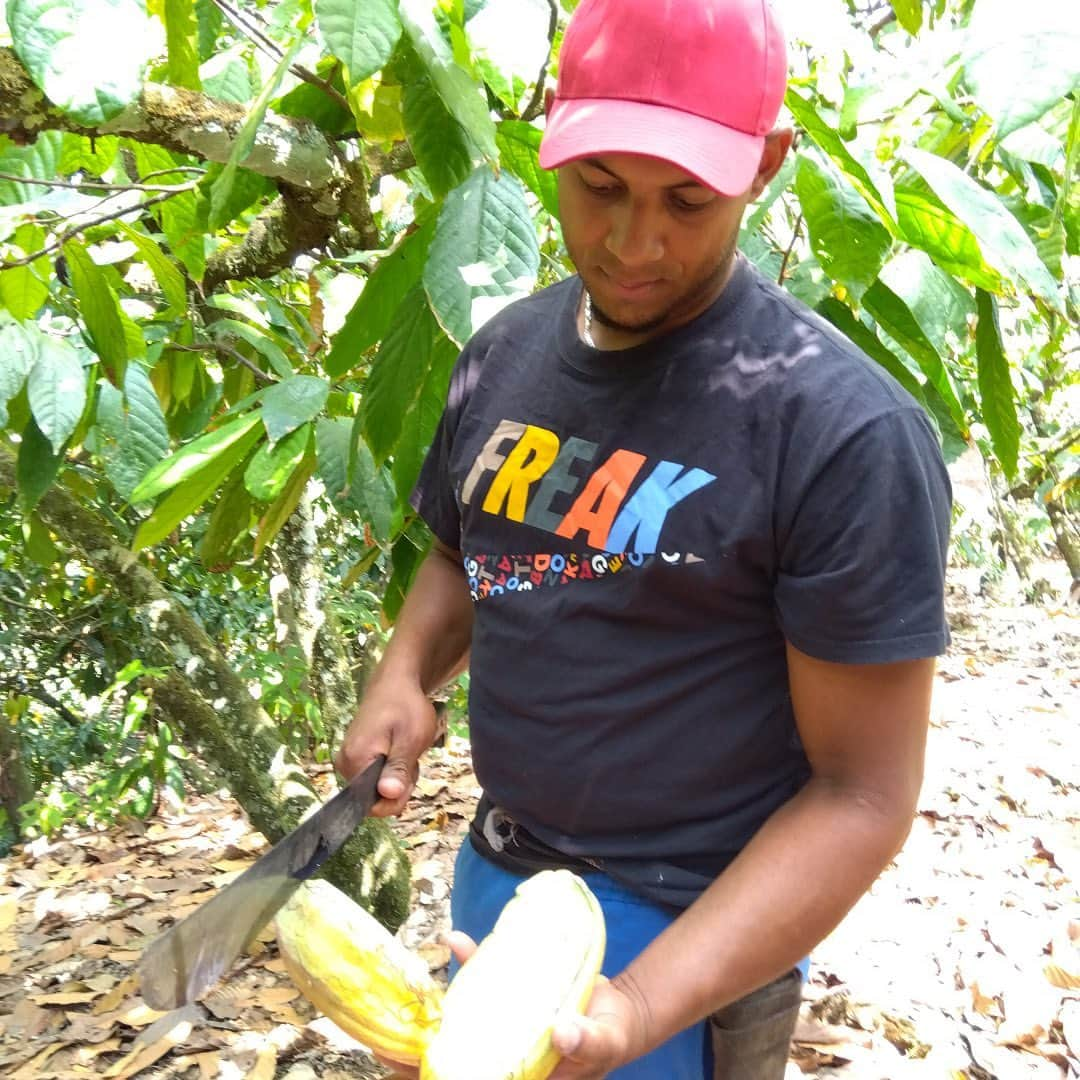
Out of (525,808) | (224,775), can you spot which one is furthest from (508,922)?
(224,775)

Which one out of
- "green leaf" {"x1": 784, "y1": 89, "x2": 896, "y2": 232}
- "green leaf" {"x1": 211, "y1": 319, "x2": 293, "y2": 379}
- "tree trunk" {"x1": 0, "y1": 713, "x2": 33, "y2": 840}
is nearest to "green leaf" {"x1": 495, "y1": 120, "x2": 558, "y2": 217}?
"green leaf" {"x1": 784, "y1": 89, "x2": 896, "y2": 232}

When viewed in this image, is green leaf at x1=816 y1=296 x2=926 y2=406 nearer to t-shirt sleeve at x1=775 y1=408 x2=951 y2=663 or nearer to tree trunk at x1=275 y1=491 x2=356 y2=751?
t-shirt sleeve at x1=775 y1=408 x2=951 y2=663

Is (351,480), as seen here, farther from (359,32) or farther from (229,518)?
(359,32)

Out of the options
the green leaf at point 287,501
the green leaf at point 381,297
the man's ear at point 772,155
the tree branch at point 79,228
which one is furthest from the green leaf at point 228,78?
the man's ear at point 772,155

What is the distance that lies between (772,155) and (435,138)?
0.29 m

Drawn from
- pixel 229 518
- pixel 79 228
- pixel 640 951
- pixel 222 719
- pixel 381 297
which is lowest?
pixel 222 719

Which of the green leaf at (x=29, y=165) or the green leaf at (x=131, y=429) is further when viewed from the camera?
the green leaf at (x=131, y=429)

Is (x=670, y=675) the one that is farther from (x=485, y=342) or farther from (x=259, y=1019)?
(x=259, y=1019)

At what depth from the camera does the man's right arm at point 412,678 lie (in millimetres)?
1146

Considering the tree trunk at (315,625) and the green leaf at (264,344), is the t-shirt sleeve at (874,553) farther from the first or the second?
the tree trunk at (315,625)

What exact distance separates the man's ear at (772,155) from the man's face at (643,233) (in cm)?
1

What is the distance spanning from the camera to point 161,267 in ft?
4.82

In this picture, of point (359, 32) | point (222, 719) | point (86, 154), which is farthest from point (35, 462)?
point (222, 719)

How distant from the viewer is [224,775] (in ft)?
6.90
